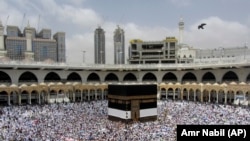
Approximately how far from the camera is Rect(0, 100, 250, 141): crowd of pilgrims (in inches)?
832

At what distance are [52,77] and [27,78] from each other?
3830 mm

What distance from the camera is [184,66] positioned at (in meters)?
44.3

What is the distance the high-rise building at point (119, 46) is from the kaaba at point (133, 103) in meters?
69.5

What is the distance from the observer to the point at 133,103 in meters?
29.1

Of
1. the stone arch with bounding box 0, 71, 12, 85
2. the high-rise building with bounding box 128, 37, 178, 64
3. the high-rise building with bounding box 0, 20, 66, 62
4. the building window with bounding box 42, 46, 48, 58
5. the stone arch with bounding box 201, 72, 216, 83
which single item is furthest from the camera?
the building window with bounding box 42, 46, 48, 58

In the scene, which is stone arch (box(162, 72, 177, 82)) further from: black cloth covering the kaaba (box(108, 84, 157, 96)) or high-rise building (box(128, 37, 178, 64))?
high-rise building (box(128, 37, 178, 64))

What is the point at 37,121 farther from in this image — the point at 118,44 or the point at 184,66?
the point at 118,44

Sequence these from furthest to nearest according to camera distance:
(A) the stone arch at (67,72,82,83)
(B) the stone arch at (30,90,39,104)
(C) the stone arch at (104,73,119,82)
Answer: (C) the stone arch at (104,73,119,82)
(A) the stone arch at (67,72,82,83)
(B) the stone arch at (30,90,39,104)

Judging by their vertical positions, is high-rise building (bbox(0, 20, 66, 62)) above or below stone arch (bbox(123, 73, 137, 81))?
above

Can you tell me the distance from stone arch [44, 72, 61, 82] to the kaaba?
14998mm

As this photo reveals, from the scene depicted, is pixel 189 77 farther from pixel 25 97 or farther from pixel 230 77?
pixel 25 97

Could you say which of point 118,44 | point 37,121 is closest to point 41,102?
point 37,121

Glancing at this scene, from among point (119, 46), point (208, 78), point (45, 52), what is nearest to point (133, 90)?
point (208, 78)

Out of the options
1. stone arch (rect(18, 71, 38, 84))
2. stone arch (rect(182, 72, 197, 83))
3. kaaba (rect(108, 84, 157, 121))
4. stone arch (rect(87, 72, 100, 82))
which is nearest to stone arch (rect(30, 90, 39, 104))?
stone arch (rect(18, 71, 38, 84))
